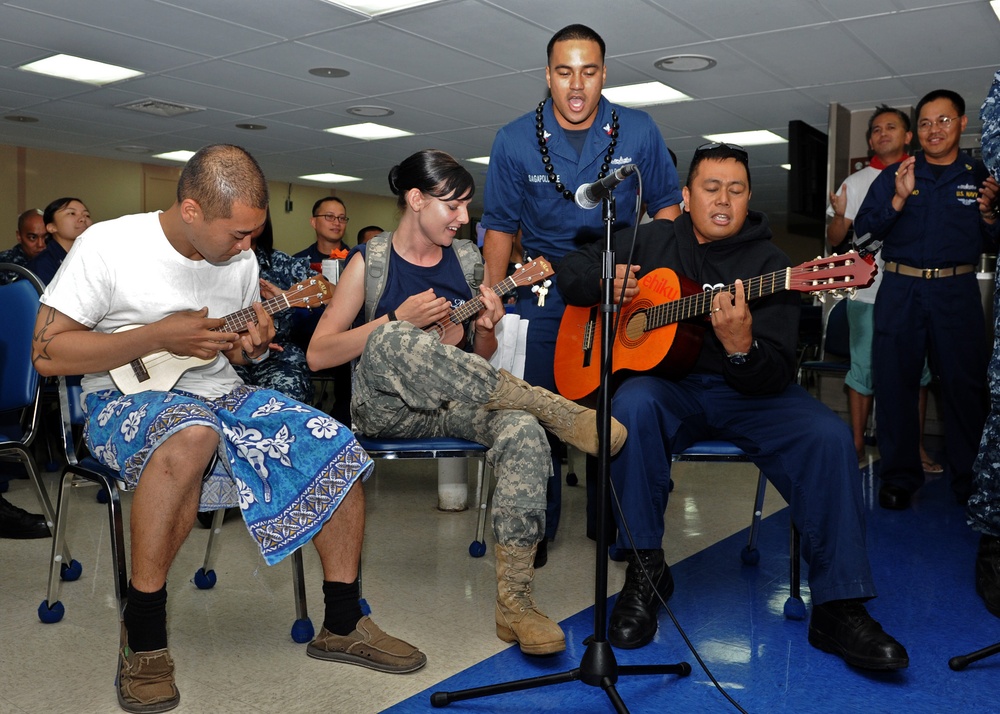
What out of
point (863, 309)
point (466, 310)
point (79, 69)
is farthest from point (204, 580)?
point (79, 69)

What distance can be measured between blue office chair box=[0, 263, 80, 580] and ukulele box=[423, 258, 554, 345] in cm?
113

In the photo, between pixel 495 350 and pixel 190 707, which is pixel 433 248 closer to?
pixel 495 350

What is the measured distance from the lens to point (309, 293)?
2438 millimetres

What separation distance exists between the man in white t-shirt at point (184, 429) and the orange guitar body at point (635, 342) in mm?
857

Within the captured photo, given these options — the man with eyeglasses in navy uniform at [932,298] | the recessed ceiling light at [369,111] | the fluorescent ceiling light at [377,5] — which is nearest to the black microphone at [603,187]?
the man with eyeglasses in navy uniform at [932,298]

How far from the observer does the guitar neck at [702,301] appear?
210cm

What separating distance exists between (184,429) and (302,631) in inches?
24.7

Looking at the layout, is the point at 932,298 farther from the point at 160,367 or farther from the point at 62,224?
the point at 62,224

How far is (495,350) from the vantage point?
8.27 ft

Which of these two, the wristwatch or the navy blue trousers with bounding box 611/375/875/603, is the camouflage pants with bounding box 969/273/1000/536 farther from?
the wristwatch

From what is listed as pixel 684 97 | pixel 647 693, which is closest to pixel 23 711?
pixel 647 693

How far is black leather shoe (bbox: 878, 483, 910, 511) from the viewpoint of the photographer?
11.2 ft

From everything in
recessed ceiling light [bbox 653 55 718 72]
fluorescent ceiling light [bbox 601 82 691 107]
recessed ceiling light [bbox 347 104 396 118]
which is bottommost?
recessed ceiling light [bbox 653 55 718 72]

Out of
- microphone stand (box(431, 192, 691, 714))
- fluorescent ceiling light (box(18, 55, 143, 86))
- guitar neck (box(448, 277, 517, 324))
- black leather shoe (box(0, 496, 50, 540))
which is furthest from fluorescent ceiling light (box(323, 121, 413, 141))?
microphone stand (box(431, 192, 691, 714))
